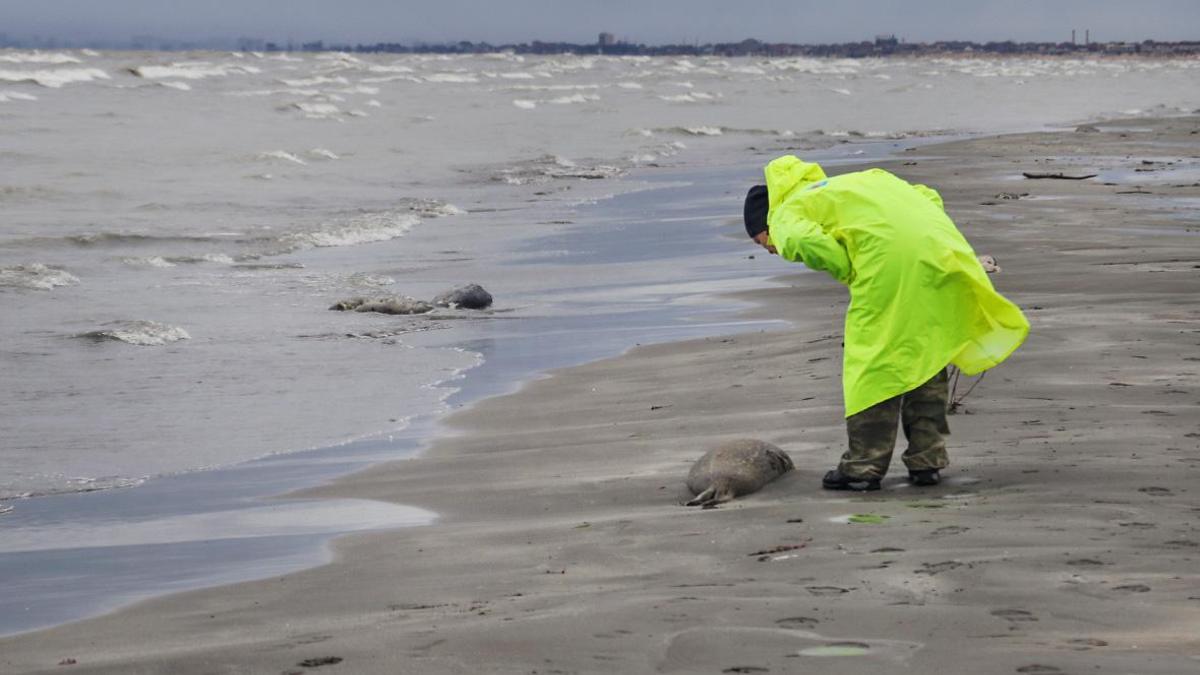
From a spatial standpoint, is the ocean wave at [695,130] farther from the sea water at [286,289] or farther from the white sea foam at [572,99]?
the white sea foam at [572,99]

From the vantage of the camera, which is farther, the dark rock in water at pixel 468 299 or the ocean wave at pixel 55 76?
the ocean wave at pixel 55 76

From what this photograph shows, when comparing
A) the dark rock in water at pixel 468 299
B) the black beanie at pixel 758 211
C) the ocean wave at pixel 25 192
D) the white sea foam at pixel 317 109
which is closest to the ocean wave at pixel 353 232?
the dark rock in water at pixel 468 299

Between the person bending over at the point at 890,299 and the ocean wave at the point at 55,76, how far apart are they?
72078 millimetres

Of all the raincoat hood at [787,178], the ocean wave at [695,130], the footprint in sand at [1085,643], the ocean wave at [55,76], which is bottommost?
the ocean wave at [695,130]

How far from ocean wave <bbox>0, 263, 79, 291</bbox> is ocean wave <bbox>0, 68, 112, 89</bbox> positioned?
199 feet

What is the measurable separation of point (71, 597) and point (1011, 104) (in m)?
59.7

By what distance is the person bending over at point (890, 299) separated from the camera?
19.9ft

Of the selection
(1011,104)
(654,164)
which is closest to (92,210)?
(654,164)

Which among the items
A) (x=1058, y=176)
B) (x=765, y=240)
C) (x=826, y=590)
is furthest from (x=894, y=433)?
(x=1058, y=176)

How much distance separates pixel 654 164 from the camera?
109ft

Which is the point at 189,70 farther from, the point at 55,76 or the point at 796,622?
the point at 796,622

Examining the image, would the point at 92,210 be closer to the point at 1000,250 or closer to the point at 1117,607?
the point at 1000,250

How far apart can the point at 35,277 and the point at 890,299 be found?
1150cm

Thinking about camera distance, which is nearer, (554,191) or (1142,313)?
(1142,313)
